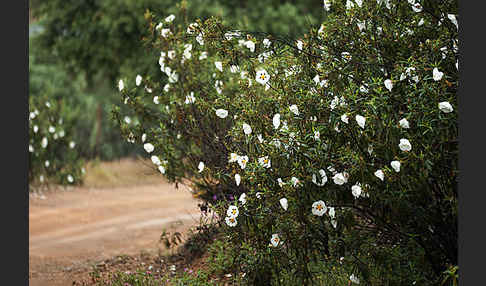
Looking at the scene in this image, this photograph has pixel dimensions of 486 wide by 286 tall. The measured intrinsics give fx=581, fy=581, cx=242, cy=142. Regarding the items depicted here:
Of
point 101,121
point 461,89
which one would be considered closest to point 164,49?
point 461,89

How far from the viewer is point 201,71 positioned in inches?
217

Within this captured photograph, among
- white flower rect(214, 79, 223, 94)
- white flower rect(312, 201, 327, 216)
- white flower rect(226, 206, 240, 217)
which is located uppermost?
white flower rect(214, 79, 223, 94)

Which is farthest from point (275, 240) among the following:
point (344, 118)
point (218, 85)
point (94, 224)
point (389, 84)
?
point (94, 224)

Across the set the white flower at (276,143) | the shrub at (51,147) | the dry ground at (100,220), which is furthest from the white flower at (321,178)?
the shrub at (51,147)

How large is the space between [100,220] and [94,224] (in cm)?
24

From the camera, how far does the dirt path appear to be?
19.3 ft

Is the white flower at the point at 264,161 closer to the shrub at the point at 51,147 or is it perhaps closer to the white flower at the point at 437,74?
the white flower at the point at 437,74

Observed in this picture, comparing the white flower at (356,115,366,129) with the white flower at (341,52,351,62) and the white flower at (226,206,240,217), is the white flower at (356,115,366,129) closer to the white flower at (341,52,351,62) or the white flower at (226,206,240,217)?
the white flower at (341,52,351,62)

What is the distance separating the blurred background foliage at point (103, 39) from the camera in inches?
458

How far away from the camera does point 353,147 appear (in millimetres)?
3174

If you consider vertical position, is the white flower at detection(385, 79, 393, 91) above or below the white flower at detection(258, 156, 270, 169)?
above

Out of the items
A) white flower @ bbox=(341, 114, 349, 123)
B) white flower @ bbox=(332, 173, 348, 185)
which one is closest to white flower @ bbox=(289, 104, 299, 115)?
white flower @ bbox=(341, 114, 349, 123)

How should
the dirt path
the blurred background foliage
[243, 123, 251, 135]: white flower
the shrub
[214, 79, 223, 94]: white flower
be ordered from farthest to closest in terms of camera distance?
the blurred background foliage, the shrub, the dirt path, [214, 79, 223, 94]: white flower, [243, 123, 251, 135]: white flower

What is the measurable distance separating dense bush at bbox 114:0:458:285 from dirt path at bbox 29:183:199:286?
1445 millimetres
